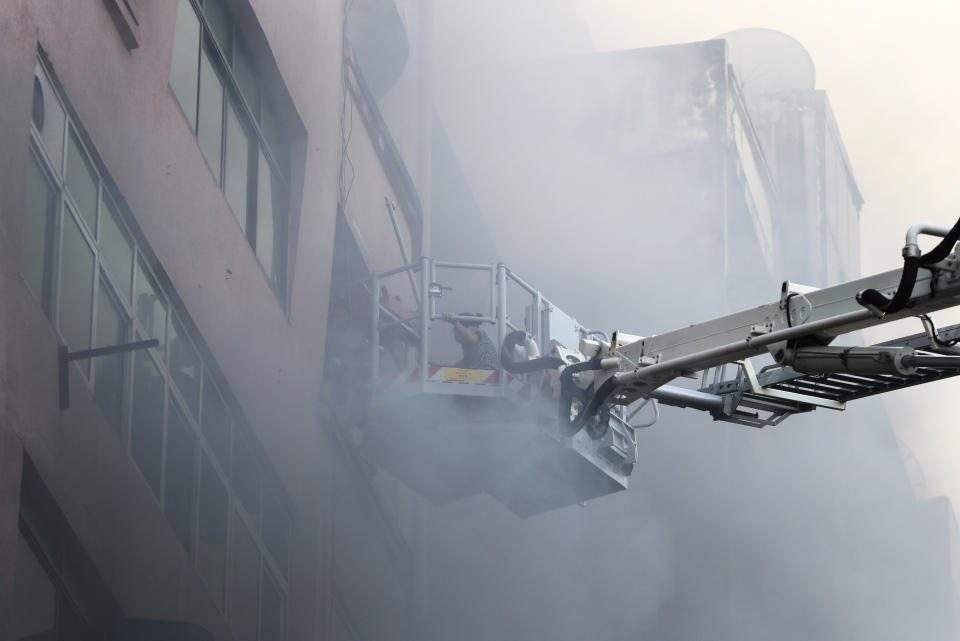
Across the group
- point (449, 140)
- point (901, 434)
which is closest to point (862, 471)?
point (901, 434)

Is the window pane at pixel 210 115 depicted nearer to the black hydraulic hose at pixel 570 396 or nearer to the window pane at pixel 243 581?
the window pane at pixel 243 581

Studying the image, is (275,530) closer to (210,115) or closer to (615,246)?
(210,115)

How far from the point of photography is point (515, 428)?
8.55 meters

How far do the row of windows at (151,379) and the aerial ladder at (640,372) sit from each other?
1278 millimetres

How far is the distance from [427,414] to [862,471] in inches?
782

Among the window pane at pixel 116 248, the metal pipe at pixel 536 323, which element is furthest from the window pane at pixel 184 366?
the metal pipe at pixel 536 323

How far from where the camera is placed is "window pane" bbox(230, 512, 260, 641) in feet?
24.9

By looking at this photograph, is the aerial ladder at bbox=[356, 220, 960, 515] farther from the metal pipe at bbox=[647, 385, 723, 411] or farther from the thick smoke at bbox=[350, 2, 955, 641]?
the thick smoke at bbox=[350, 2, 955, 641]

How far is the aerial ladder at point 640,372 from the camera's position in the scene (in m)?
4.47

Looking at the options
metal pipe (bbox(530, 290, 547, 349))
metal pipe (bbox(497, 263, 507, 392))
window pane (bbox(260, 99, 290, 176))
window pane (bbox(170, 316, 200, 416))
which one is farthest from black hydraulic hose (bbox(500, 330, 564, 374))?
window pane (bbox(260, 99, 290, 176))

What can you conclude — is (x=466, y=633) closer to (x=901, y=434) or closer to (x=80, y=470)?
(x=80, y=470)

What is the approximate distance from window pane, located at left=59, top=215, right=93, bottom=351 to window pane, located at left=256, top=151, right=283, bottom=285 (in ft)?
8.67

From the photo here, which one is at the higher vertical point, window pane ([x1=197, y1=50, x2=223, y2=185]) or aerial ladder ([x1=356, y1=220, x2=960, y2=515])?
window pane ([x1=197, y1=50, x2=223, y2=185])

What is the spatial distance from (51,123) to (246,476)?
10.2 ft
